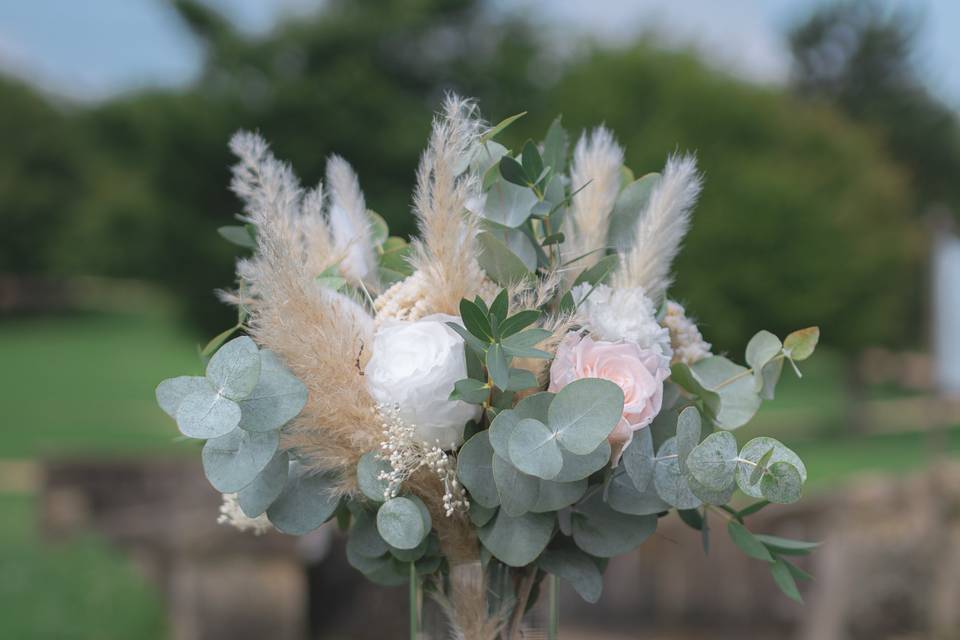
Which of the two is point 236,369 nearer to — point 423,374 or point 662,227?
point 423,374

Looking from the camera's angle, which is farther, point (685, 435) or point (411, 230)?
point (411, 230)

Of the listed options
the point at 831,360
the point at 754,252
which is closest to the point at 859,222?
the point at 754,252

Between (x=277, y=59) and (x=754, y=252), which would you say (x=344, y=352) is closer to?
(x=754, y=252)

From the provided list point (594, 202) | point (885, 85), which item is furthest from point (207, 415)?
point (885, 85)

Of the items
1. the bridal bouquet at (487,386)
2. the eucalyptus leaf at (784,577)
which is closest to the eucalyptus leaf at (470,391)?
the bridal bouquet at (487,386)

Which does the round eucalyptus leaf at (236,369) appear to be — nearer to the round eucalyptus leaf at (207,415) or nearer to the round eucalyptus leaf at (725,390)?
the round eucalyptus leaf at (207,415)

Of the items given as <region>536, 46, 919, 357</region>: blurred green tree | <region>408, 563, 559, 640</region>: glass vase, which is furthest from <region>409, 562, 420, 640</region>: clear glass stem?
<region>536, 46, 919, 357</region>: blurred green tree
